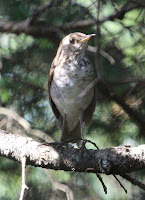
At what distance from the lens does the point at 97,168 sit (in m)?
2.62

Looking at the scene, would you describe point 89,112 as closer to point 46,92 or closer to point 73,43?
point 46,92

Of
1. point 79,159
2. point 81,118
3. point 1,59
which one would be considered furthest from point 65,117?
point 79,159

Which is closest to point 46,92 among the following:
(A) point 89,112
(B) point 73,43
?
(A) point 89,112

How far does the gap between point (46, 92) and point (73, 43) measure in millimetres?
604

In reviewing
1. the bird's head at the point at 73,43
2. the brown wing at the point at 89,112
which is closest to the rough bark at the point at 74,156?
the brown wing at the point at 89,112

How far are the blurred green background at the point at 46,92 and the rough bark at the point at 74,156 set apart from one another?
0.71 meters

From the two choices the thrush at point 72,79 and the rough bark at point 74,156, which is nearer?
the rough bark at point 74,156

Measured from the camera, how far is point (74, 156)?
274 centimetres

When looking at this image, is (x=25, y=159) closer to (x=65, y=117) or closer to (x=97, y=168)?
(x=97, y=168)

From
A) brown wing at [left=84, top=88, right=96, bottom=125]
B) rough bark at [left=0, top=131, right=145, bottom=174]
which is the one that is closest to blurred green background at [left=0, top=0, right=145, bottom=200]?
brown wing at [left=84, top=88, right=96, bottom=125]

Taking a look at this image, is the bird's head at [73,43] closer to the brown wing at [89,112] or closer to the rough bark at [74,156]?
the brown wing at [89,112]

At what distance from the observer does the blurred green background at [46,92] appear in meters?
3.44

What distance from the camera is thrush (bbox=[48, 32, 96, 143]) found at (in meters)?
3.46

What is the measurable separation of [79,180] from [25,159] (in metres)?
1.27
